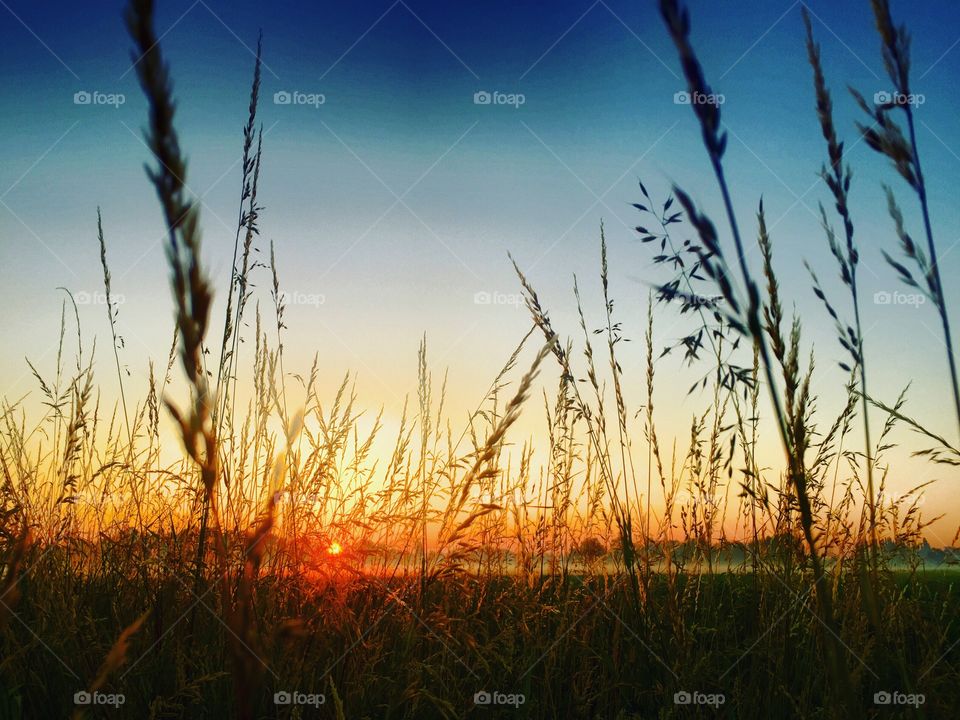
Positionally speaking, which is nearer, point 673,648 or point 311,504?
point 673,648

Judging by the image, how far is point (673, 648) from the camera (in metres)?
2.48

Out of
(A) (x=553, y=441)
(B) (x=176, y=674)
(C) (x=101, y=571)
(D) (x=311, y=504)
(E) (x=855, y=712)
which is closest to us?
(E) (x=855, y=712)

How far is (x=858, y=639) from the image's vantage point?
233cm

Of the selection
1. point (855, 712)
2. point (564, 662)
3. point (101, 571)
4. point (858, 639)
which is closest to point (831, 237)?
point (855, 712)

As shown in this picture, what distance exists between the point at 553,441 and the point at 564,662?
1.25 meters

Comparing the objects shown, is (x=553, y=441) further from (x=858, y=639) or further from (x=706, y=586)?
(x=858, y=639)

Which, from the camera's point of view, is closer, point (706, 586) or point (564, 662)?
point (564, 662)

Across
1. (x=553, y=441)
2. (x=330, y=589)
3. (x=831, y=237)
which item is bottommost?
(x=330, y=589)

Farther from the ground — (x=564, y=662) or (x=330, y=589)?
(x=330, y=589)

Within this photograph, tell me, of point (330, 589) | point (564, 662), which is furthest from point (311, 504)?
point (564, 662)

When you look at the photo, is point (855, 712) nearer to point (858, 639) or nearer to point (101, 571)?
point (858, 639)

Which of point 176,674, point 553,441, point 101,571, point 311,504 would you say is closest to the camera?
point 176,674

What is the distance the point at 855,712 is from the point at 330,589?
6.98 ft

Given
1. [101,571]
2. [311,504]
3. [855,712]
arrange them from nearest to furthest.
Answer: [855,712] < [311,504] < [101,571]
